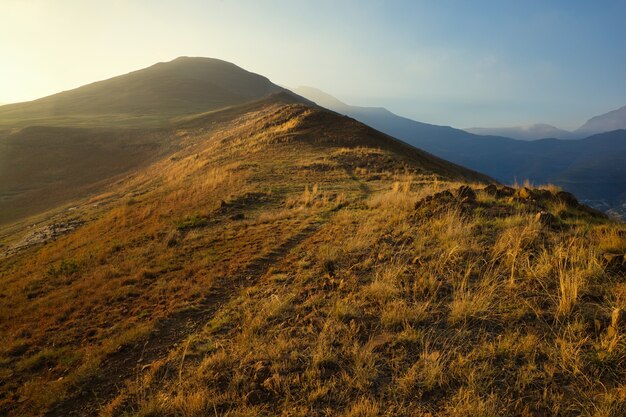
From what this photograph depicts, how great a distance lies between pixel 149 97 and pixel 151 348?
9851cm

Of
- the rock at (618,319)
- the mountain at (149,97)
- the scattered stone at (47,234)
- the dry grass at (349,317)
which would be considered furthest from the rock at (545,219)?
the mountain at (149,97)

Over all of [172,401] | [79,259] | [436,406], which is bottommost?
[79,259]

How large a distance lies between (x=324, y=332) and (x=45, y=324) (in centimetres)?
644

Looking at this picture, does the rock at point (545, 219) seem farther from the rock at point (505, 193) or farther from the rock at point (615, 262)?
the rock at point (505, 193)

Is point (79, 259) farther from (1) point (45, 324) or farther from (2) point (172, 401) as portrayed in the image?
(2) point (172, 401)

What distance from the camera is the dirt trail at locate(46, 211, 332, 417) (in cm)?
443

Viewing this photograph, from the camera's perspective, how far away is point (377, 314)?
4973mm

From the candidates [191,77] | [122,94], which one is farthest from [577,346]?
[191,77]

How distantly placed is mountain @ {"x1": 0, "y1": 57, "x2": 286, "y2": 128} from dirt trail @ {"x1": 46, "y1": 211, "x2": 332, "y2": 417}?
58512 millimetres

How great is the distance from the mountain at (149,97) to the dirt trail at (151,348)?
58512 millimetres

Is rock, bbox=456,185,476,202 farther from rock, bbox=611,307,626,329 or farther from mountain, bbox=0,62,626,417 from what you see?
rock, bbox=611,307,626,329

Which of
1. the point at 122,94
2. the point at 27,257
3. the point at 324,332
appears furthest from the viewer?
the point at 122,94

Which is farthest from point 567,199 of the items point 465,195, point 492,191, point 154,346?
point 154,346

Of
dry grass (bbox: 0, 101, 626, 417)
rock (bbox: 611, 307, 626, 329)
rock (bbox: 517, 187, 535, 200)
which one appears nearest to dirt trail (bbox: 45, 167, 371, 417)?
dry grass (bbox: 0, 101, 626, 417)
